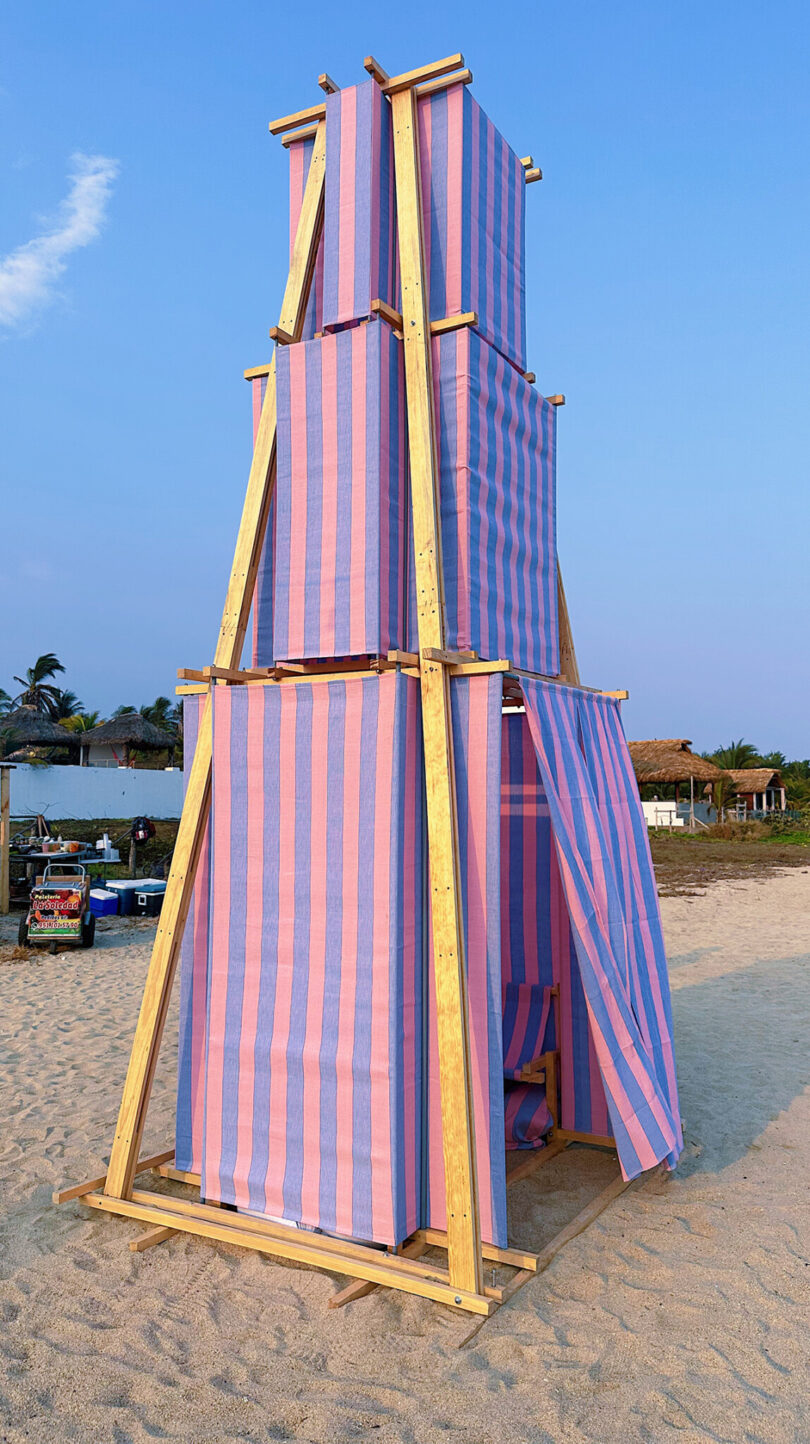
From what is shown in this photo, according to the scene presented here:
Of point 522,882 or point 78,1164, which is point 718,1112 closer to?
point 522,882

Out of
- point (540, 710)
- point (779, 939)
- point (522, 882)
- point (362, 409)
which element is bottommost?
point (779, 939)

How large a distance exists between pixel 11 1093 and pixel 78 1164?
125 cm

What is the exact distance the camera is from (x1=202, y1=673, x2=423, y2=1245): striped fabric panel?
3.42 m

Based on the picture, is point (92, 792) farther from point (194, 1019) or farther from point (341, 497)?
point (341, 497)

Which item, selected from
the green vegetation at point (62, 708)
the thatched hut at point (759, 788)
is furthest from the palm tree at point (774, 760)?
the green vegetation at point (62, 708)

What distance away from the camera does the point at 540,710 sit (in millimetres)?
3770

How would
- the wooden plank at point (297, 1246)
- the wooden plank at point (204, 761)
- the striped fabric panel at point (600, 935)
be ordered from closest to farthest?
the wooden plank at point (297, 1246)
the striped fabric panel at point (600, 935)
the wooden plank at point (204, 761)

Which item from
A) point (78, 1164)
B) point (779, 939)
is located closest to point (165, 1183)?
point (78, 1164)

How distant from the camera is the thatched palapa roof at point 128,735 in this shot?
27.0m

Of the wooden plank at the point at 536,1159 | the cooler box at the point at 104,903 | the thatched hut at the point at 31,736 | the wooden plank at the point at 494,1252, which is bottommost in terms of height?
the wooden plank at the point at 536,1159

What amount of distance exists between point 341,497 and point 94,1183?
9.96 feet

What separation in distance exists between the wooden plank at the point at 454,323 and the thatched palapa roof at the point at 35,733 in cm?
2402

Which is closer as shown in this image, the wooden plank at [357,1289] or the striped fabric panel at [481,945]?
the wooden plank at [357,1289]

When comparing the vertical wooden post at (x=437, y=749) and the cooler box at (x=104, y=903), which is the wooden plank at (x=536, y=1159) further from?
the cooler box at (x=104, y=903)
